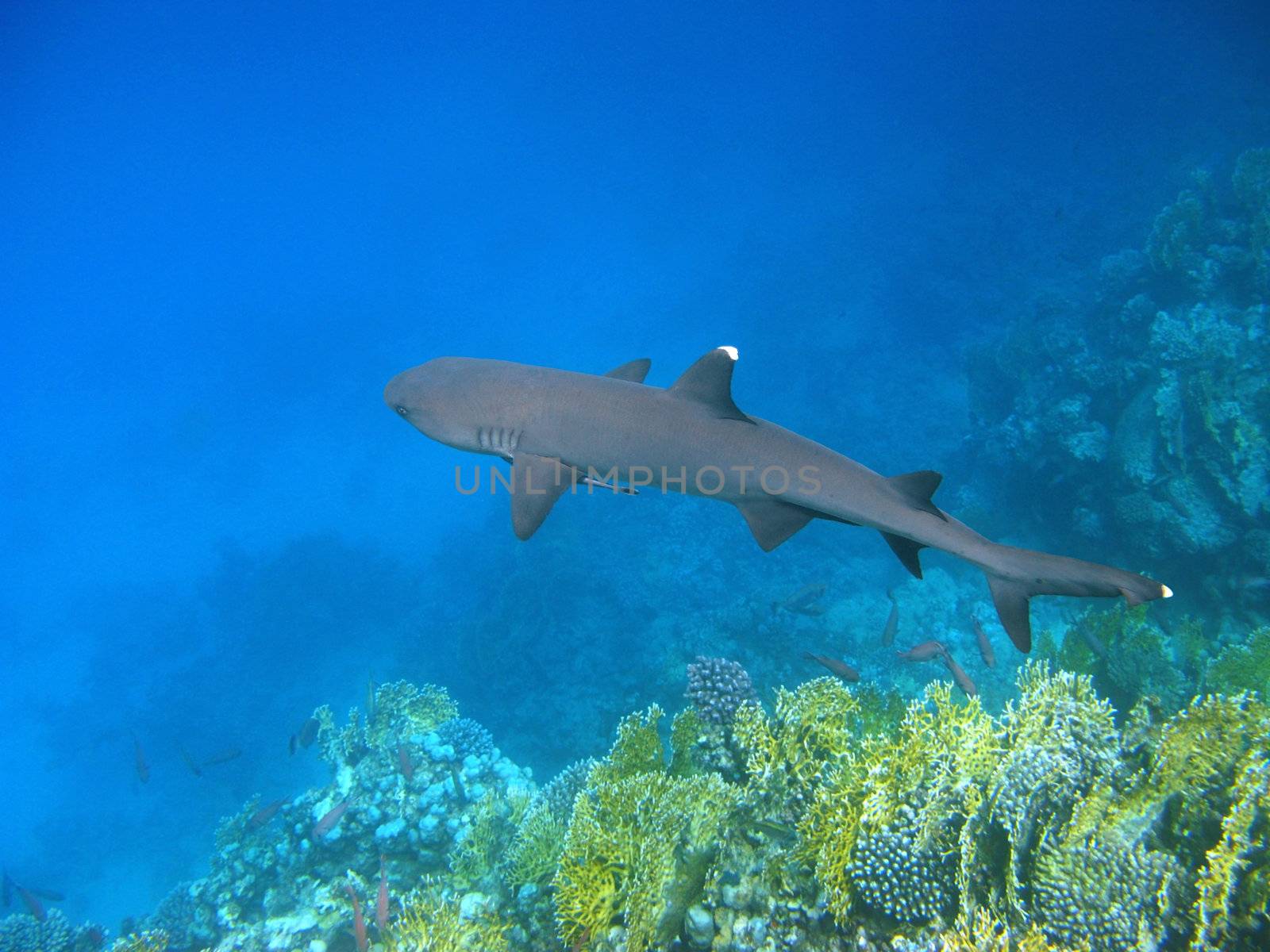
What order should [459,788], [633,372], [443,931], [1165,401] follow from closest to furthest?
[443,931], [633,372], [459,788], [1165,401]

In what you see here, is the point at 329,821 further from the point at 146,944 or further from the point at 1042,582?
the point at 1042,582

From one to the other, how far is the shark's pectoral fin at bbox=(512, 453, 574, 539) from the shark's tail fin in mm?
2898

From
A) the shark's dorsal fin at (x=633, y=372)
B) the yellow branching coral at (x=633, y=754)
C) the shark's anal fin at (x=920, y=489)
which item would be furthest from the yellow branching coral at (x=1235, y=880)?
the shark's dorsal fin at (x=633, y=372)

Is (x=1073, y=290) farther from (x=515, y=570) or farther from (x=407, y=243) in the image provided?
(x=407, y=243)

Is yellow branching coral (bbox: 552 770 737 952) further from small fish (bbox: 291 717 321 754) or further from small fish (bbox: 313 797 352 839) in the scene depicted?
small fish (bbox: 291 717 321 754)

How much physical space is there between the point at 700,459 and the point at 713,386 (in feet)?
1.69

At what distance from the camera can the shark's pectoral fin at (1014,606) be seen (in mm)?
3406

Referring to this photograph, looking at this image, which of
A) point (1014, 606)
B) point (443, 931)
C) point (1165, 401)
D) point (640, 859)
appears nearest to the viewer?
point (1014, 606)

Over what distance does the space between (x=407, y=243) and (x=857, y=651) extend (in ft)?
318

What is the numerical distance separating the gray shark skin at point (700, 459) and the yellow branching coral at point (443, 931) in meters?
3.72

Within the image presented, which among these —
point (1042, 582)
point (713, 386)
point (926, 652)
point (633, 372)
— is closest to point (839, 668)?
point (926, 652)

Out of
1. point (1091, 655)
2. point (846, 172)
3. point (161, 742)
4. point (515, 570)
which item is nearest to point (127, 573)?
point (161, 742)

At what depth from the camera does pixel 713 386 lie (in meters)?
3.85

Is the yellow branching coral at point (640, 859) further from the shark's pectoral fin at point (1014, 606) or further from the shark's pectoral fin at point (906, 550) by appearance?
the shark's pectoral fin at point (1014, 606)
